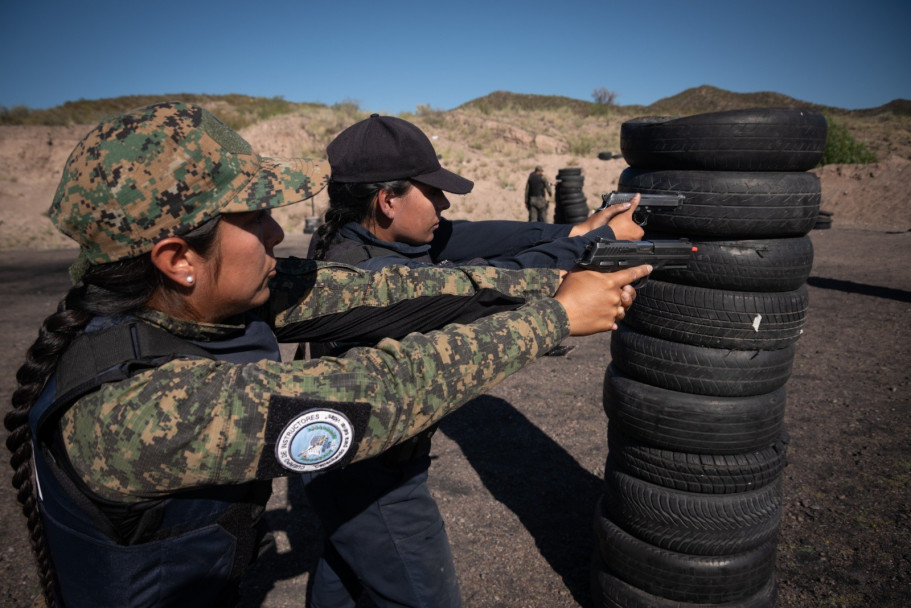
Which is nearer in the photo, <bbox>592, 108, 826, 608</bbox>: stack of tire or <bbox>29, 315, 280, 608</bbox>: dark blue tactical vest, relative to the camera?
<bbox>29, 315, 280, 608</bbox>: dark blue tactical vest

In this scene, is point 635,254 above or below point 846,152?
below

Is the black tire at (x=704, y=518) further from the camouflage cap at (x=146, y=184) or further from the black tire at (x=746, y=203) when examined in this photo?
the camouflage cap at (x=146, y=184)

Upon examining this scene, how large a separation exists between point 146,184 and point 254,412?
514mm

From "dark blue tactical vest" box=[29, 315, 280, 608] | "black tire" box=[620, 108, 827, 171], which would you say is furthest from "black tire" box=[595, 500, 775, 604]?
"dark blue tactical vest" box=[29, 315, 280, 608]

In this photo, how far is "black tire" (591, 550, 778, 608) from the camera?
2275mm

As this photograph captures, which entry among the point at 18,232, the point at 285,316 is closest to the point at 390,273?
the point at 285,316

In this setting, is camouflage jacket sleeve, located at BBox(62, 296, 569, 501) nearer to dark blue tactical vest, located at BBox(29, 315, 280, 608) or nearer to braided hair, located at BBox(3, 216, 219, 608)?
dark blue tactical vest, located at BBox(29, 315, 280, 608)

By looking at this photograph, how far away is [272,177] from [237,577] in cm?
105

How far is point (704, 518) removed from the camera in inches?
86.2

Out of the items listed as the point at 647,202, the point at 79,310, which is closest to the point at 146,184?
the point at 79,310

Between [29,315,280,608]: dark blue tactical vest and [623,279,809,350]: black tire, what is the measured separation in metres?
1.61

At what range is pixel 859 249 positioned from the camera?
40.2 feet

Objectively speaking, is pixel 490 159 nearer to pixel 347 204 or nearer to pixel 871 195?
pixel 871 195

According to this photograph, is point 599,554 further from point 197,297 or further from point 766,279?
point 197,297
